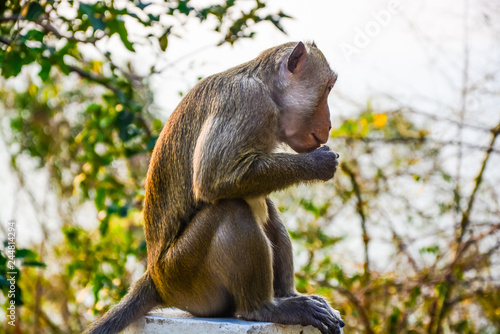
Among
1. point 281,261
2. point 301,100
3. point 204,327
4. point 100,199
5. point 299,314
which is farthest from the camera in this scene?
point 100,199

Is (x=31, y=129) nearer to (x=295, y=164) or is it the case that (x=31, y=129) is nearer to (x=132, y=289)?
(x=132, y=289)

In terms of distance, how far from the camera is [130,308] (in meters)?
3.47

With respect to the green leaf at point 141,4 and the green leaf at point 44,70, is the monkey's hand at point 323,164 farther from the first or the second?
the green leaf at point 44,70

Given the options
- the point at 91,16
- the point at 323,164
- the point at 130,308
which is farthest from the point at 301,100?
the point at 130,308

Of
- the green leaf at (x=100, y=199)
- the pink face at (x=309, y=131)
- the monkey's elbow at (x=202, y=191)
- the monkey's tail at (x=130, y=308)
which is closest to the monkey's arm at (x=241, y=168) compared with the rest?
the monkey's elbow at (x=202, y=191)

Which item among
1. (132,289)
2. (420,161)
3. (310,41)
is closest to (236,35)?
(310,41)

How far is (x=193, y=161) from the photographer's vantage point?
342 cm

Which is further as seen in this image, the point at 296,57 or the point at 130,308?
the point at 296,57

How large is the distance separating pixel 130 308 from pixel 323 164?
160 centimetres

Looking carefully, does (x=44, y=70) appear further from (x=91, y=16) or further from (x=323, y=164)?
(x=323, y=164)

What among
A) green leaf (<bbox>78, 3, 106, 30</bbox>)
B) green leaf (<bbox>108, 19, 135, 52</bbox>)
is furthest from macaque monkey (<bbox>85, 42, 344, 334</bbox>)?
green leaf (<bbox>78, 3, 106, 30</bbox>)

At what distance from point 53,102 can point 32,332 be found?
13.5 ft

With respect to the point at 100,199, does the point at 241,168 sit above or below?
above

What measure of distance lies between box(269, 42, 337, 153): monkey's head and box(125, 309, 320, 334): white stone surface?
1.24 metres
